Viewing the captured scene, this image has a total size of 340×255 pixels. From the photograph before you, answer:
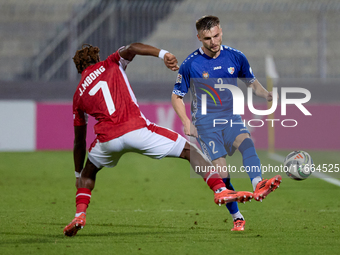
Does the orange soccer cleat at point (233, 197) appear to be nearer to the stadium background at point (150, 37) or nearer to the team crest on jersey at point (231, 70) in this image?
the team crest on jersey at point (231, 70)

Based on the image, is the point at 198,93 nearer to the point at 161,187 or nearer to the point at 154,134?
the point at 154,134

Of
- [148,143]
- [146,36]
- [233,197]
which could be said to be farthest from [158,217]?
[146,36]

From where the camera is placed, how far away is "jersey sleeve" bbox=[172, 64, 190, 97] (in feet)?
16.7

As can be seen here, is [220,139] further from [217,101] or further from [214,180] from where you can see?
[214,180]

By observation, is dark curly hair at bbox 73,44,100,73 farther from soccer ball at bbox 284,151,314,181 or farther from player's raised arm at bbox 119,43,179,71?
soccer ball at bbox 284,151,314,181

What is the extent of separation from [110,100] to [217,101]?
111 centimetres

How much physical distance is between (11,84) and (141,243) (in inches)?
478

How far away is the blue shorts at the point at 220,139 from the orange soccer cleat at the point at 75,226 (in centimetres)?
131

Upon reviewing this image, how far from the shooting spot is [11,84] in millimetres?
15555

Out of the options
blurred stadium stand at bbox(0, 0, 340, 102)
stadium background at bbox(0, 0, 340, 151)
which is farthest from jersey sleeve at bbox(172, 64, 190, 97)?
blurred stadium stand at bbox(0, 0, 340, 102)

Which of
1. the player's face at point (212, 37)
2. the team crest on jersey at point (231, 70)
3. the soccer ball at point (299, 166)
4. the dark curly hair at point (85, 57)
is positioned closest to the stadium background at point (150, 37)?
the soccer ball at point (299, 166)

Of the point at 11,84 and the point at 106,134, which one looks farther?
the point at 11,84

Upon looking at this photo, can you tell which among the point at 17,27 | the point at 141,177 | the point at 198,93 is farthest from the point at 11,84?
the point at 198,93

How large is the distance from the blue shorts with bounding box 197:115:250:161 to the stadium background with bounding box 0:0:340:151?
1023cm
